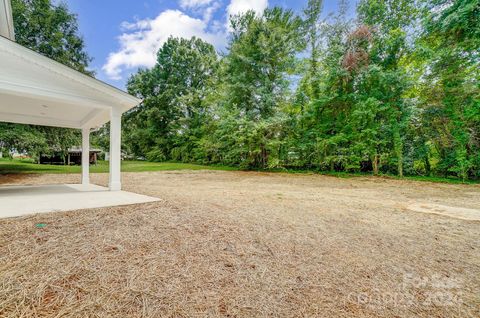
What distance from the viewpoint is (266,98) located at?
1309 centimetres

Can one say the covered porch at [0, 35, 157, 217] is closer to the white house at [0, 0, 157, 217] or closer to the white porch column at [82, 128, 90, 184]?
the white house at [0, 0, 157, 217]

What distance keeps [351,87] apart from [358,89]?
0.38m

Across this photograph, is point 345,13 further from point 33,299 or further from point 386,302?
point 33,299

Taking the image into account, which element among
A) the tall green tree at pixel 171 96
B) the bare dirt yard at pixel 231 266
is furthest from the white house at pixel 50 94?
the tall green tree at pixel 171 96

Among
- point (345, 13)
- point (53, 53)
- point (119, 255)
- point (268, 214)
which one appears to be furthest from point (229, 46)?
point (119, 255)

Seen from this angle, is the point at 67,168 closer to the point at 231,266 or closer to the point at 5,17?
the point at 5,17

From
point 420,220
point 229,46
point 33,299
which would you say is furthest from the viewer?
point 229,46

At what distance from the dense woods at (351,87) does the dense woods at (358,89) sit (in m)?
0.05

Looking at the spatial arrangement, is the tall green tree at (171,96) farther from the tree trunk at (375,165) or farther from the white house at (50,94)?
the tree trunk at (375,165)

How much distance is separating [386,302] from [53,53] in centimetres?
1795

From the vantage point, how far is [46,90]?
14.0 feet

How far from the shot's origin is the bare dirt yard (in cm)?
145

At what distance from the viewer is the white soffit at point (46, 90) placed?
12.8 feet

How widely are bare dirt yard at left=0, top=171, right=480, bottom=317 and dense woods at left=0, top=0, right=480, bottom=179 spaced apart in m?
7.96
